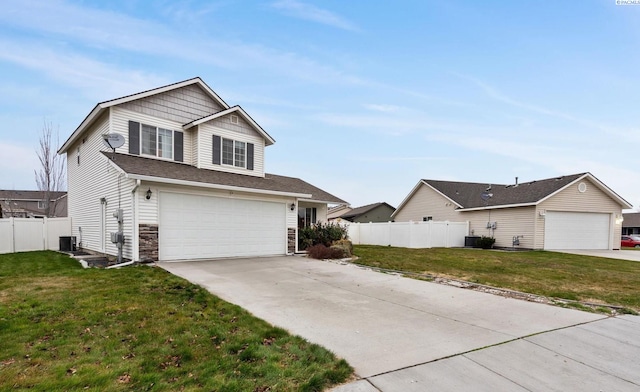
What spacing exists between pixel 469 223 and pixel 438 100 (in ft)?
32.8

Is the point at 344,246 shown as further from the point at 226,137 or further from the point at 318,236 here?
the point at 226,137

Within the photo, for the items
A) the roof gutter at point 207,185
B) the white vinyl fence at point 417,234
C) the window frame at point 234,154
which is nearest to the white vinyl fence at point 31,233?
the window frame at point 234,154

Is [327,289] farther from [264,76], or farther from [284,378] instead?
[264,76]

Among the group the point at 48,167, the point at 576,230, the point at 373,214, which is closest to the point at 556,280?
the point at 576,230

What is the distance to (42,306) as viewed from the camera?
17.3 ft

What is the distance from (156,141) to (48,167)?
1944cm

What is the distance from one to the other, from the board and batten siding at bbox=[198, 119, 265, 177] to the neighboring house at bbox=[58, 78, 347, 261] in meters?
0.04

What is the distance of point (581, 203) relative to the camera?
2069cm

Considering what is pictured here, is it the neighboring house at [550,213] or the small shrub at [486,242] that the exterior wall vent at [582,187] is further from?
the small shrub at [486,242]

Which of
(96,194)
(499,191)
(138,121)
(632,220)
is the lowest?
(632,220)

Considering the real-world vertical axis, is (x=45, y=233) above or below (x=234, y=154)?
below

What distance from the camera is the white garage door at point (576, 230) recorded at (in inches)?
787

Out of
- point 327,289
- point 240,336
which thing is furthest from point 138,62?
point 240,336

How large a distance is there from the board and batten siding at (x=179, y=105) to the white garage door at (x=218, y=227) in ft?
13.1
